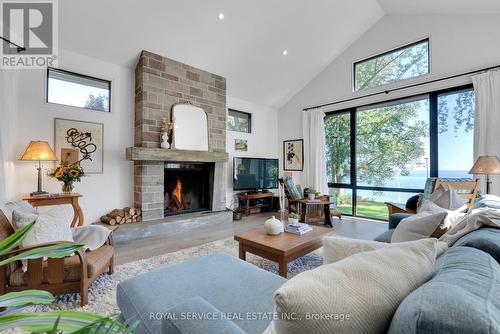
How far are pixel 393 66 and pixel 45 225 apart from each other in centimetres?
569

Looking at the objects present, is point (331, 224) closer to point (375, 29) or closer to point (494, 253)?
point (494, 253)

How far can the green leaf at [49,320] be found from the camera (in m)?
0.51

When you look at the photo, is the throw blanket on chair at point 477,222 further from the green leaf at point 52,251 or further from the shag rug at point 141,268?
the green leaf at point 52,251

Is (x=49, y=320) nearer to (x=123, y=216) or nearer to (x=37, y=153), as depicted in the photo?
(x=37, y=153)

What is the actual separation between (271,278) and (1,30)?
13.3 ft

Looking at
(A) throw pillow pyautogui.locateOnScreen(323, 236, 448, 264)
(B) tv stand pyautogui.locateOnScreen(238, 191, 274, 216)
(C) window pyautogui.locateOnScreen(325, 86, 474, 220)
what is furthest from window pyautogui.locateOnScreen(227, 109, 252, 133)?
(A) throw pillow pyautogui.locateOnScreen(323, 236, 448, 264)

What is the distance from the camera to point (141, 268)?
2410 mm

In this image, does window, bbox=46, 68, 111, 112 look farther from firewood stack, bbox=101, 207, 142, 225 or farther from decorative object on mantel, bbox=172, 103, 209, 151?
firewood stack, bbox=101, 207, 142, 225

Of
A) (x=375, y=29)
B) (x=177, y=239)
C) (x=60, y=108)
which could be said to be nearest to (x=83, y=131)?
(x=60, y=108)

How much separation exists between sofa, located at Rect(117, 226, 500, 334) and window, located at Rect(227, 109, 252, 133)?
4.07 m

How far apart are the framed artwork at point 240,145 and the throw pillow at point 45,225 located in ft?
12.3

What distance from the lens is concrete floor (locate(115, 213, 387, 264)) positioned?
2887 mm

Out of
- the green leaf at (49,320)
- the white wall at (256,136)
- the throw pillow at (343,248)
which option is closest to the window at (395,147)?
the white wall at (256,136)

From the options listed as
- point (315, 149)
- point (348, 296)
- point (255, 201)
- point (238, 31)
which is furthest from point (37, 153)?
point (315, 149)
